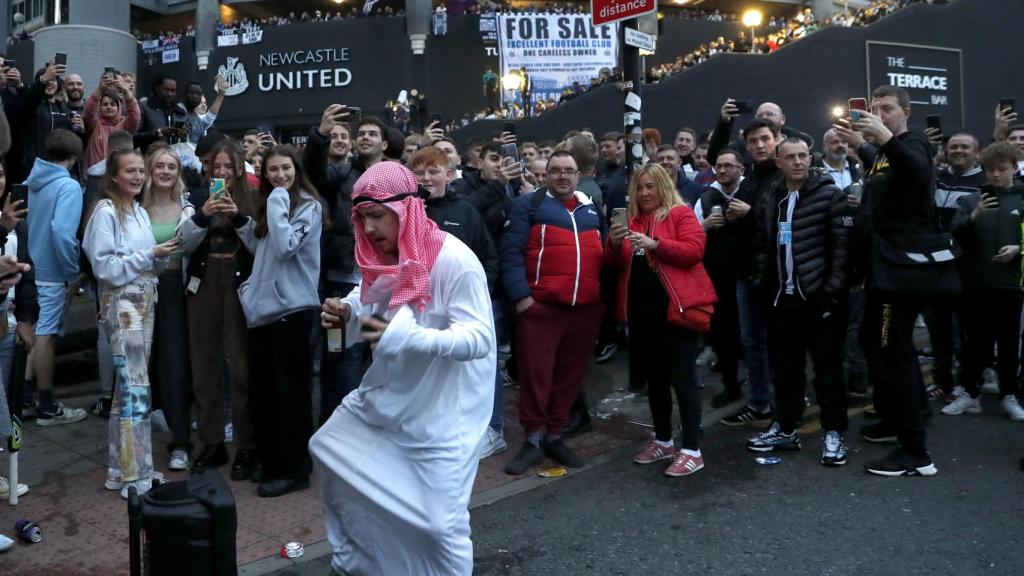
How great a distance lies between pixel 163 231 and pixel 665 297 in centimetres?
321

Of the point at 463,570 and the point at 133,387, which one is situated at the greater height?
the point at 133,387

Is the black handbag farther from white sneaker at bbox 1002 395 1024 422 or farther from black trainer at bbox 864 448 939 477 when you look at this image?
white sneaker at bbox 1002 395 1024 422

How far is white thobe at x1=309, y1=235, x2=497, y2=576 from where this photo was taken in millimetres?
2967

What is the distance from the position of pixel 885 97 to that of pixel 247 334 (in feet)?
14.1

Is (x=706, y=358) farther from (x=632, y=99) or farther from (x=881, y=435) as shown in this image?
(x=632, y=99)

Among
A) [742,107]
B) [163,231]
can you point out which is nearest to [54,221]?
[163,231]

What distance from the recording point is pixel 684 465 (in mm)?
5258

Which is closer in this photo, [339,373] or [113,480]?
[113,480]

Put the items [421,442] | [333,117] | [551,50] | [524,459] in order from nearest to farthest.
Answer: [421,442] → [333,117] → [524,459] → [551,50]

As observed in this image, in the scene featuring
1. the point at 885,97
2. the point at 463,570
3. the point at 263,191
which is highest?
the point at 885,97

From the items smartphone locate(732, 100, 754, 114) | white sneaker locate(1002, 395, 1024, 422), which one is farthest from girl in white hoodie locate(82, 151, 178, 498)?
white sneaker locate(1002, 395, 1024, 422)

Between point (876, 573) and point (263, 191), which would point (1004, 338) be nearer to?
point (876, 573)

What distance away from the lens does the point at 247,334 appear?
5.27 metres

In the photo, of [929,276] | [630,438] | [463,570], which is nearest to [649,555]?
[463,570]
